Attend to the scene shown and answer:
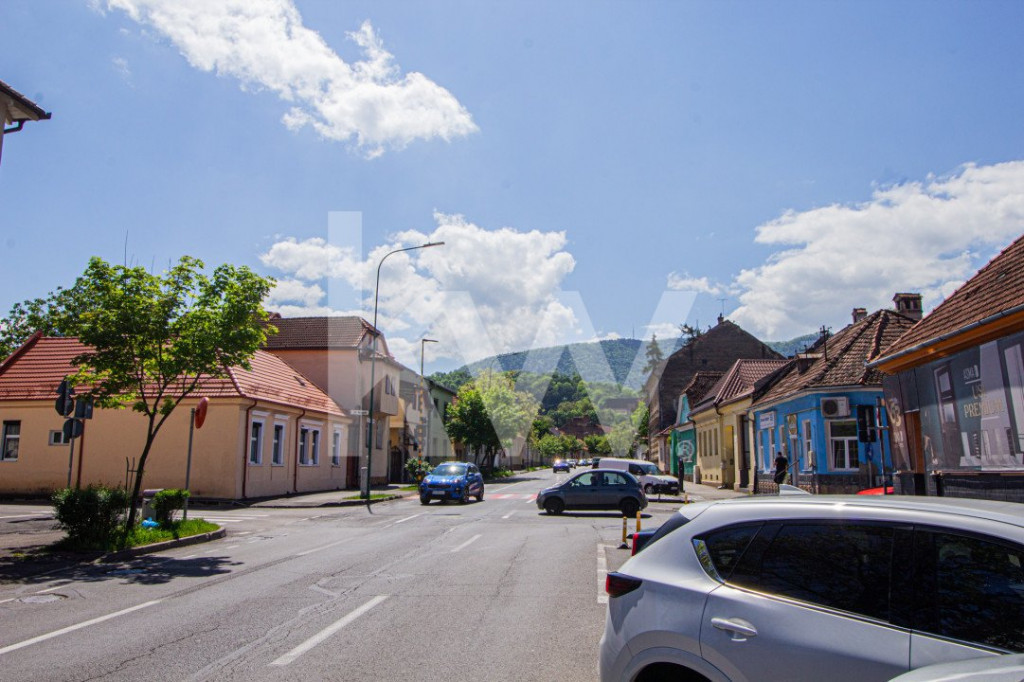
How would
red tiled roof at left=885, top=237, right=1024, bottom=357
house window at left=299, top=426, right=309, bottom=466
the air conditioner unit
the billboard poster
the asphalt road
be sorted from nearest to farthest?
1. the asphalt road
2. the billboard poster
3. red tiled roof at left=885, top=237, right=1024, bottom=357
4. the air conditioner unit
5. house window at left=299, top=426, right=309, bottom=466

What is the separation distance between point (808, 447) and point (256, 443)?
21.9 meters

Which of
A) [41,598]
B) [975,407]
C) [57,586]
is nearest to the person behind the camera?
[41,598]

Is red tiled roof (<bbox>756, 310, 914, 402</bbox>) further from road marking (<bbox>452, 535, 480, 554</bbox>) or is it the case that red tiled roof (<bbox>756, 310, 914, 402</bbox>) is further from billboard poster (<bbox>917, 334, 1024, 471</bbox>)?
road marking (<bbox>452, 535, 480, 554</bbox>)

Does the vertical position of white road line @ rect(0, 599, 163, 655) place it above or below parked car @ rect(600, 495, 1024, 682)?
below

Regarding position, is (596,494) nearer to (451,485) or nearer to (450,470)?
(451,485)

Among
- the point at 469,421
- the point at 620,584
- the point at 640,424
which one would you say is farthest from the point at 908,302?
the point at 640,424

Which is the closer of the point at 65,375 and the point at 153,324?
the point at 153,324

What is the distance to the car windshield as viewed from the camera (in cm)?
2808

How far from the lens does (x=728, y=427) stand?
39.9 metres

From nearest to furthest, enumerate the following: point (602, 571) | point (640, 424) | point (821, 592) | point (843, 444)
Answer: point (821, 592) → point (602, 571) → point (843, 444) → point (640, 424)

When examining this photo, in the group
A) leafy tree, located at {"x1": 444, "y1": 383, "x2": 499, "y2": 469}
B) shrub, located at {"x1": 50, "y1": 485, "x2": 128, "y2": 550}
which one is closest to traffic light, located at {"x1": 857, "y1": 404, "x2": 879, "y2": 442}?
shrub, located at {"x1": 50, "y1": 485, "x2": 128, "y2": 550}

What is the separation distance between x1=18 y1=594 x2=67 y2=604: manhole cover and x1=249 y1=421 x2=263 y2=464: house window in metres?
18.3

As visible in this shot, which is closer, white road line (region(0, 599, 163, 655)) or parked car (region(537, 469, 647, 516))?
white road line (region(0, 599, 163, 655))

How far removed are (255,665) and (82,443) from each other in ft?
82.3
